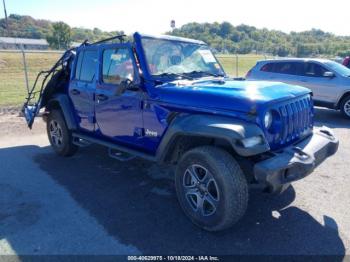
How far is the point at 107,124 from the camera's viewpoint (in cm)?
481

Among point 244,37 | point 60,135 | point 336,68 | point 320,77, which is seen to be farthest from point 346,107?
point 244,37

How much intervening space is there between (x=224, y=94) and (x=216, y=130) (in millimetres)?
508

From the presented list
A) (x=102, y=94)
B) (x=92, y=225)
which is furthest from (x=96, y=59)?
(x=92, y=225)

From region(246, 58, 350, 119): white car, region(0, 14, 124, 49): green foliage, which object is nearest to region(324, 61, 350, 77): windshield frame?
region(246, 58, 350, 119): white car

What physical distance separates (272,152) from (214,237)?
1.04 metres

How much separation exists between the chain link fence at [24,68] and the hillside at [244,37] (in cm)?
908

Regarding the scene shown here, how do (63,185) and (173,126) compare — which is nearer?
(173,126)

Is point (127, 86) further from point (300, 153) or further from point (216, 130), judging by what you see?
point (300, 153)

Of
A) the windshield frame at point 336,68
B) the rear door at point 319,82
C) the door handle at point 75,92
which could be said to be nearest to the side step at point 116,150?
the door handle at point 75,92

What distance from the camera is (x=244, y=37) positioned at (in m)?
70.6

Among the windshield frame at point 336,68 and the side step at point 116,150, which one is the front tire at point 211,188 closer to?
the side step at point 116,150

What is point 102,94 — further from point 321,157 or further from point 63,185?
point 321,157

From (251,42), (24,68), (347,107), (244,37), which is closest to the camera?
(347,107)

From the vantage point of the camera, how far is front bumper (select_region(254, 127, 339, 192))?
294 cm
